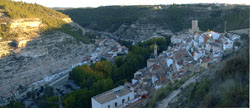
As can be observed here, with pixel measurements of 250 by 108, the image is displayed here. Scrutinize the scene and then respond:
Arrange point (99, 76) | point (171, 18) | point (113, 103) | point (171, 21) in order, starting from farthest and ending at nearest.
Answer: point (171, 18)
point (171, 21)
point (99, 76)
point (113, 103)

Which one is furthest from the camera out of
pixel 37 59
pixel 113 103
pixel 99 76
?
pixel 37 59

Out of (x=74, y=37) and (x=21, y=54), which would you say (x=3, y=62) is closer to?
(x=21, y=54)

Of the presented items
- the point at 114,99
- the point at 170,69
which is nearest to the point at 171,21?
the point at 170,69

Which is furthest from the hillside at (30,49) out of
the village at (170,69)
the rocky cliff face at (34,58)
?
the village at (170,69)

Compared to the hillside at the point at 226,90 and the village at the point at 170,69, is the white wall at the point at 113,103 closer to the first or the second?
the village at the point at 170,69

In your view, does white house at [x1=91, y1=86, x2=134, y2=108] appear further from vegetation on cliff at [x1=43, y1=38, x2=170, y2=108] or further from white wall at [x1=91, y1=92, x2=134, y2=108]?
vegetation on cliff at [x1=43, y1=38, x2=170, y2=108]

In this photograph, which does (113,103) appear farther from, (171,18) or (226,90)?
(171,18)

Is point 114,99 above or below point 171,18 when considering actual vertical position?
below

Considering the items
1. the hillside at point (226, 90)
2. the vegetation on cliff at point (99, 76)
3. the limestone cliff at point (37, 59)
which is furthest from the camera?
the limestone cliff at point (37, 59)
